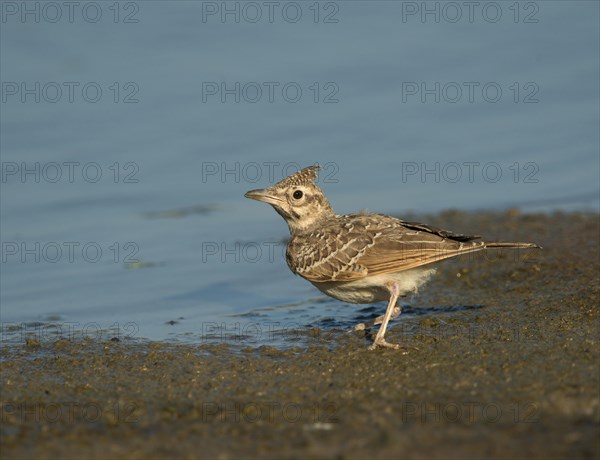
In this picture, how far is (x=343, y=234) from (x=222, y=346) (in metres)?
1.69

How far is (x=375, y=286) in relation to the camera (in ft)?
30.5

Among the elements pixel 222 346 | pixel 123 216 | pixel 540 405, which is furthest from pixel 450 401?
pixel 123 216

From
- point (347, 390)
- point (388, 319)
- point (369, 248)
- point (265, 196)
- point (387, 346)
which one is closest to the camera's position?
point (347, 390)

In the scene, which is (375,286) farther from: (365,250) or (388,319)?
(388,319)

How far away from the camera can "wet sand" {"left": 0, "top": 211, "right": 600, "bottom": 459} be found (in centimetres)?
609

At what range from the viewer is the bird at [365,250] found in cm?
896

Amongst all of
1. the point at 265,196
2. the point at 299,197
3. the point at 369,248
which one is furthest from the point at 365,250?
the point at 265,196

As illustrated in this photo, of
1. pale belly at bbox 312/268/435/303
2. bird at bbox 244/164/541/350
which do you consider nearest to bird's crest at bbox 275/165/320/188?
bird at bbox 244/164/541/350

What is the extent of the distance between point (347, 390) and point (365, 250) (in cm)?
228

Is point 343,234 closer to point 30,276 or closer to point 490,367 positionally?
point 490,367

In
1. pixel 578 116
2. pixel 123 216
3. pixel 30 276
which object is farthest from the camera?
pixel 578 116

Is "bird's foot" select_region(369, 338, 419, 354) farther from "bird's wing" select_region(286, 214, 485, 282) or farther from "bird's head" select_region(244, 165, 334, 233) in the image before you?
"bird's head" select_region(244, 165, 334, 233)

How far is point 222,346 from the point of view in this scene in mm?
9008

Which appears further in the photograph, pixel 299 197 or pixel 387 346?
pixel 299 197
